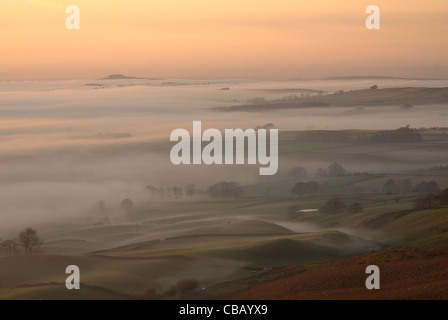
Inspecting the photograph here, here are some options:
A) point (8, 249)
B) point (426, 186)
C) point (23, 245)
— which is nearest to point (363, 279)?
point (23, 245)

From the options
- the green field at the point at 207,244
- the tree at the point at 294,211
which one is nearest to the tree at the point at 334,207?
the green field at the point at 207,244

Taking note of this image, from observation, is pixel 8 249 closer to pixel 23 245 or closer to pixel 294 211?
pixel 23 245

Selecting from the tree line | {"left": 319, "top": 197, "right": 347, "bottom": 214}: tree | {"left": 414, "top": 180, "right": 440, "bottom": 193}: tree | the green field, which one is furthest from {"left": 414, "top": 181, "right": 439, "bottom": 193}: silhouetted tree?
the tree line

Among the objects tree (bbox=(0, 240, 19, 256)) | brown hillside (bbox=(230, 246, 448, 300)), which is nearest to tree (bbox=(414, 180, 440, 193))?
brown hillside (bbox=(230, 246, 448, 300))

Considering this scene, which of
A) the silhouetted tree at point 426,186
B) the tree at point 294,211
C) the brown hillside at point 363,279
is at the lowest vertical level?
the brown hillside at point 363,279

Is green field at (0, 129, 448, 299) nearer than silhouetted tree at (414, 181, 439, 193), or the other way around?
green field at (0, 129, 448, 299)

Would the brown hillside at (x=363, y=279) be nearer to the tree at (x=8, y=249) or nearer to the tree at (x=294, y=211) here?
the tree at (x=8, y=249)

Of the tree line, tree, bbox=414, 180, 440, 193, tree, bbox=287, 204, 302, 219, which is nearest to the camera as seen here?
the tree line

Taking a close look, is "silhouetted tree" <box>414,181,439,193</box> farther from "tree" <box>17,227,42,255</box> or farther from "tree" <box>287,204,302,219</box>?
"tree" <box>17,227,42,255</box>

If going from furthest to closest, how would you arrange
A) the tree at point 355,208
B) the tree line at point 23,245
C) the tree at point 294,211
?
the tree at point 294,211, the tree at point 355,208, the tree line at point 23,245

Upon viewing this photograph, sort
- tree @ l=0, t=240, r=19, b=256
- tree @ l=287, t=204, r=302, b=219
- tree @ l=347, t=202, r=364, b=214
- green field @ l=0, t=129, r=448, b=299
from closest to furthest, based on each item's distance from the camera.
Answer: green field @ l=0, t=129, r=448, b=299 < tree @ l=0, t=240, r=19, b=256 < tree @ l=347, t=202, r=364, b=214 < tree @ l=287, t=204, r=302, b=219

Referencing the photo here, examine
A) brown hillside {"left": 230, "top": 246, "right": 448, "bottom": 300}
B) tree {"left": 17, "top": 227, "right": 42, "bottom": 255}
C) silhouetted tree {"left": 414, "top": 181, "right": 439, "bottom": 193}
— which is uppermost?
silhouetted tree {"left": 414, "top": 181, "right": 439, "bottom": 193}

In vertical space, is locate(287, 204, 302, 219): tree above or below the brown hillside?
above
